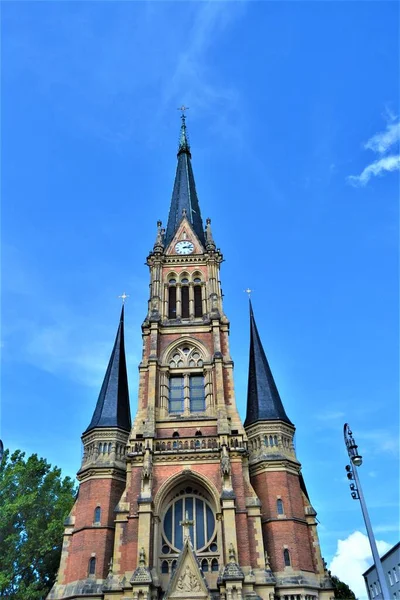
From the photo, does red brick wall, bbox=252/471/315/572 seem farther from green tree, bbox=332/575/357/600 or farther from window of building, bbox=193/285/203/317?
green tree, bbox=332/575/357/600

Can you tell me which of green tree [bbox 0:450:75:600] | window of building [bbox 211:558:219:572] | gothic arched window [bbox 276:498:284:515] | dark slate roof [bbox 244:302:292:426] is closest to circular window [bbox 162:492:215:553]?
window of building [bbox 211:558:219:572]

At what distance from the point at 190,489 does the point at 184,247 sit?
21.3 metres

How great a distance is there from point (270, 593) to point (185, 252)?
26996 millimetres

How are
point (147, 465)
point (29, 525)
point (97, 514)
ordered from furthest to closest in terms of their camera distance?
point (29, 525), point (97, 514), point (147, 465)

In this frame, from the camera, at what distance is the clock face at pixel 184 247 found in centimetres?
4575

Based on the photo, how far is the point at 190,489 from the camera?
32219 millimetres

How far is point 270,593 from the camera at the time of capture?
27.4 meters

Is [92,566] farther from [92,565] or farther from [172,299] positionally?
[172,299]

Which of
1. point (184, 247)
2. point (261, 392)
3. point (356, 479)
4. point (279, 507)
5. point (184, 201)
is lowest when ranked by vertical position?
point (356, 479)

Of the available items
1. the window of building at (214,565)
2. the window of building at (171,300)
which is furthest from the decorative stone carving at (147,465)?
the window of building at (171,300)

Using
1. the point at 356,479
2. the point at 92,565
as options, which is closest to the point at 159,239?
the point at 92,565

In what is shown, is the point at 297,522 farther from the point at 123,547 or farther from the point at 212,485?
the point at 123,547

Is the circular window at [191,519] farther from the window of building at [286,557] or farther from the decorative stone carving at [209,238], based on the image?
the decorative stone carving at [209,238]

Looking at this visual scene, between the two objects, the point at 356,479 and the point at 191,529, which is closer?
the point at 356,479
